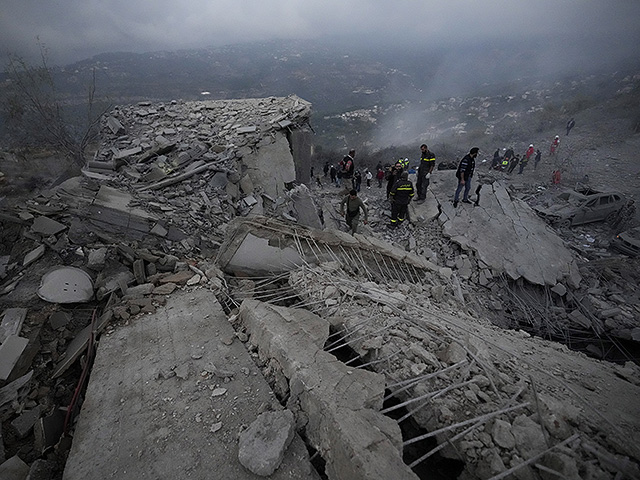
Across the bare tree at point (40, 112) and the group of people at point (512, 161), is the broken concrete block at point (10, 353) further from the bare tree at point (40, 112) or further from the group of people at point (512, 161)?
the group of people at point (512, 161)

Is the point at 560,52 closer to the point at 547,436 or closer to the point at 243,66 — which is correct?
the point at 243,66

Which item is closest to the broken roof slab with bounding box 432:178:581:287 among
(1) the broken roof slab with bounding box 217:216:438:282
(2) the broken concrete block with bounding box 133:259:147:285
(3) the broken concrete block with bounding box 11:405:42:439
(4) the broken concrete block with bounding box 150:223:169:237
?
(1) the broken roof slab with bounding box 217:216:438:282

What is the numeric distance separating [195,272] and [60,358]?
4.79ft

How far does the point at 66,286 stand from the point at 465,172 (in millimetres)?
7767

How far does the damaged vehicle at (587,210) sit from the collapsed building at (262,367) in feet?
19.2

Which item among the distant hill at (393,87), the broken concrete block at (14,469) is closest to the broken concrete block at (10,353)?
the broken concrete block at (14,469)

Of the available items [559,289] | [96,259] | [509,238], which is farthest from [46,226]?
[559,289]

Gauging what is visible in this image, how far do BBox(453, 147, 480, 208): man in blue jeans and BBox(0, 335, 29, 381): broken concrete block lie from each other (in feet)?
25.7

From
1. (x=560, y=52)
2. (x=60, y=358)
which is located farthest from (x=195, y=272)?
(x=560, y=52)

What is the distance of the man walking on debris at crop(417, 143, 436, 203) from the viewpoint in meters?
6.89

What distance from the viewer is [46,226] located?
3867 mm

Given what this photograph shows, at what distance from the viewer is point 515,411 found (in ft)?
5.83

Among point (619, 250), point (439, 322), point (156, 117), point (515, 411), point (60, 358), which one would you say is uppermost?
point (156, 117)

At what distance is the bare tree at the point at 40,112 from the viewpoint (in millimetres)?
9945
